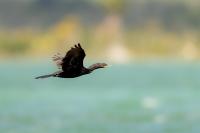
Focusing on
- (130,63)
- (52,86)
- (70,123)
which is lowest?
(70,123)

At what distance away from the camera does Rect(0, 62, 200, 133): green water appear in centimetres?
3834

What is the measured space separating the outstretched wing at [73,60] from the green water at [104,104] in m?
21.4

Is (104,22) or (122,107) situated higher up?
(104,22)

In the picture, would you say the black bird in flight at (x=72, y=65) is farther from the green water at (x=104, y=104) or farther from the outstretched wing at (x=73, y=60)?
the green water at (x=104, y=104)

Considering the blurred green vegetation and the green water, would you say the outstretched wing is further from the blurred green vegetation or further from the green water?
the blurred green vegetation

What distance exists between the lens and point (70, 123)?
40.1 meters

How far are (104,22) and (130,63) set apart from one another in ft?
23.4

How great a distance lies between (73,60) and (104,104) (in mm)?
36263

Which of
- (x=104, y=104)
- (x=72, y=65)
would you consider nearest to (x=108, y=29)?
(x=104, y=104)

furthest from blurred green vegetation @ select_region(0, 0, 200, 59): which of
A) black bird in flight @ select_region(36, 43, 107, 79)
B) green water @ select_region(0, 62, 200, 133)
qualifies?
black bird in flight @ select_region(36, 43, 107, 79)

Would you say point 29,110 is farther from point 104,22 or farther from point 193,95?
point 104,22

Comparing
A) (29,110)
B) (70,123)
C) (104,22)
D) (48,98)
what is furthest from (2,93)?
(104,22)

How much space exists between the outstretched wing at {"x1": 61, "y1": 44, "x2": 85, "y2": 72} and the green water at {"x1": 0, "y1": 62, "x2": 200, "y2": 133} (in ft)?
70.1

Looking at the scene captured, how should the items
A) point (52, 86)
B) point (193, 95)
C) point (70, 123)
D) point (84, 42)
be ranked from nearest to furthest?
point (70, 123)
point (193, 95)
point (52, 86)
point (84, 42)
